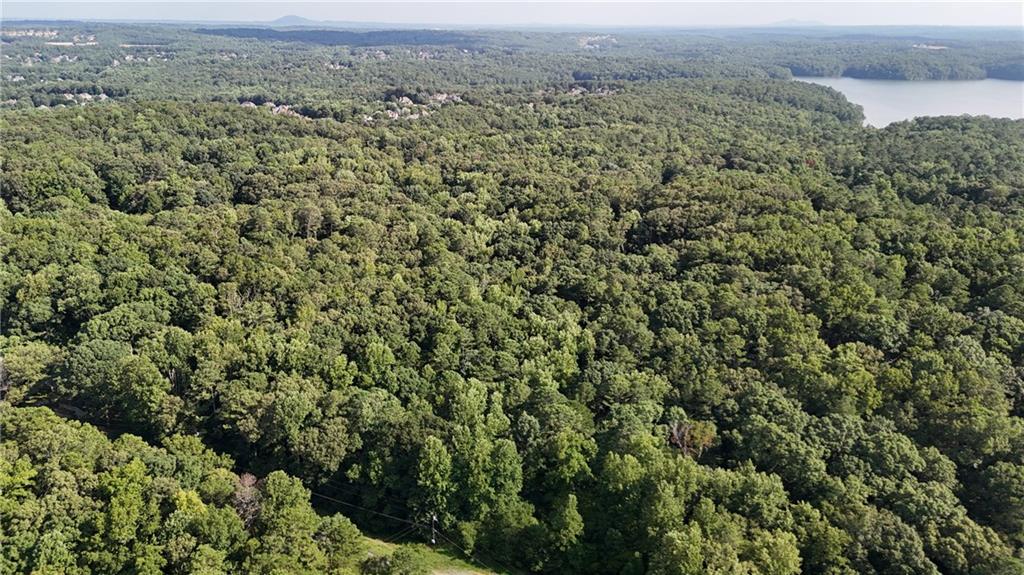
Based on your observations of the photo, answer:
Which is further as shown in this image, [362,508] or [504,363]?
[504,363]

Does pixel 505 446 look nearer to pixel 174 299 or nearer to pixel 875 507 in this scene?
pixel 875 507

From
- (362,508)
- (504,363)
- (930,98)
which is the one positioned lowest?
(362,508)

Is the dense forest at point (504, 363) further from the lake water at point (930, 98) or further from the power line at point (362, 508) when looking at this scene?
the lake water at point (930, 98)

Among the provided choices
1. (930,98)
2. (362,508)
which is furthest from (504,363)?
(930,98)

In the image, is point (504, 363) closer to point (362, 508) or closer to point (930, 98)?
point (362, 508)

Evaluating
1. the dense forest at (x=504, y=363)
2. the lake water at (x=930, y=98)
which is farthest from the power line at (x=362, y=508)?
the lake water at (x=930, y=98)

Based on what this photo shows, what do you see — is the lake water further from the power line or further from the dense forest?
the power line
